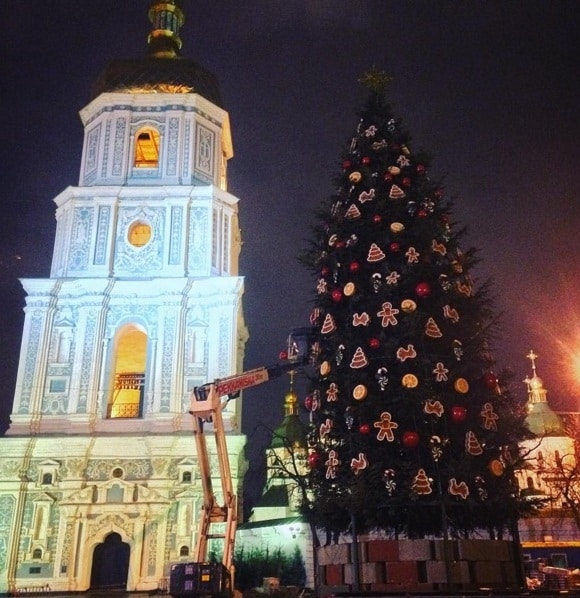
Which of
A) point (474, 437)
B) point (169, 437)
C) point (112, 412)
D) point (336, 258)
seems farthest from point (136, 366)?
point (474, 437)

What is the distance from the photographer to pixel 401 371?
932 cm

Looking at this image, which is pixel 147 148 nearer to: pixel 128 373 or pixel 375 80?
pixel 128 373

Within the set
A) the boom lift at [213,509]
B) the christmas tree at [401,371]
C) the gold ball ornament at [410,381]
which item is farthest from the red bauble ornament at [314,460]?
the boom lift at [213,509]

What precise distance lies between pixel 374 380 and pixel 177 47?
2996 cm

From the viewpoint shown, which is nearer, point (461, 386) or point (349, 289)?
point (461, 386)

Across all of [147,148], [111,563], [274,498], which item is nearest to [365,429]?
[111,563]

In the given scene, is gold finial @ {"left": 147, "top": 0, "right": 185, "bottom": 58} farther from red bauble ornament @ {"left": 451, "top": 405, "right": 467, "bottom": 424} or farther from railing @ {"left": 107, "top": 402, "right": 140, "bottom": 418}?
red bauble ornament @ {"left": 451, "top": 405, "right": 467, "bottom": 424}

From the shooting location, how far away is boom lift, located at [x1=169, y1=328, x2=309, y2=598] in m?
14.3

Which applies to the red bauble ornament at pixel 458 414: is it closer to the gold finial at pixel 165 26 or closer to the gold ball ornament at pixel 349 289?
the gold ball ornament at pixel 349 289

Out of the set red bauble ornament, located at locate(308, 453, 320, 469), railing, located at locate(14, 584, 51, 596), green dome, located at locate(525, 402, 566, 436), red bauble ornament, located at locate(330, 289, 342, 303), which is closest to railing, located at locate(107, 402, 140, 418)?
railing, located at locate(14, 584, 51, 596)

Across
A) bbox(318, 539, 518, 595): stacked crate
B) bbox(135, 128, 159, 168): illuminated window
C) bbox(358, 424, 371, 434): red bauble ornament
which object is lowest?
bbox(318, 539, 518, 595): stacked crate

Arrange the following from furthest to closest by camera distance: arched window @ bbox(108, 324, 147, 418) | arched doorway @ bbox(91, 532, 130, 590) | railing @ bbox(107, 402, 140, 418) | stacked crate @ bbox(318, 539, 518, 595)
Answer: arched window @ bbox(108, 324, 147, 418)
railing @ bbox(107, 402, 140, 418)
arched doorway @ bbox(91, 532, 130, 590)
stacked crate @ bbox(318, 539, 518, 595)

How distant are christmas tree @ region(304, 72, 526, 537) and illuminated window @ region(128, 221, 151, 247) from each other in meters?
18.1

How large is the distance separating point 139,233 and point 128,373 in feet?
18.6
